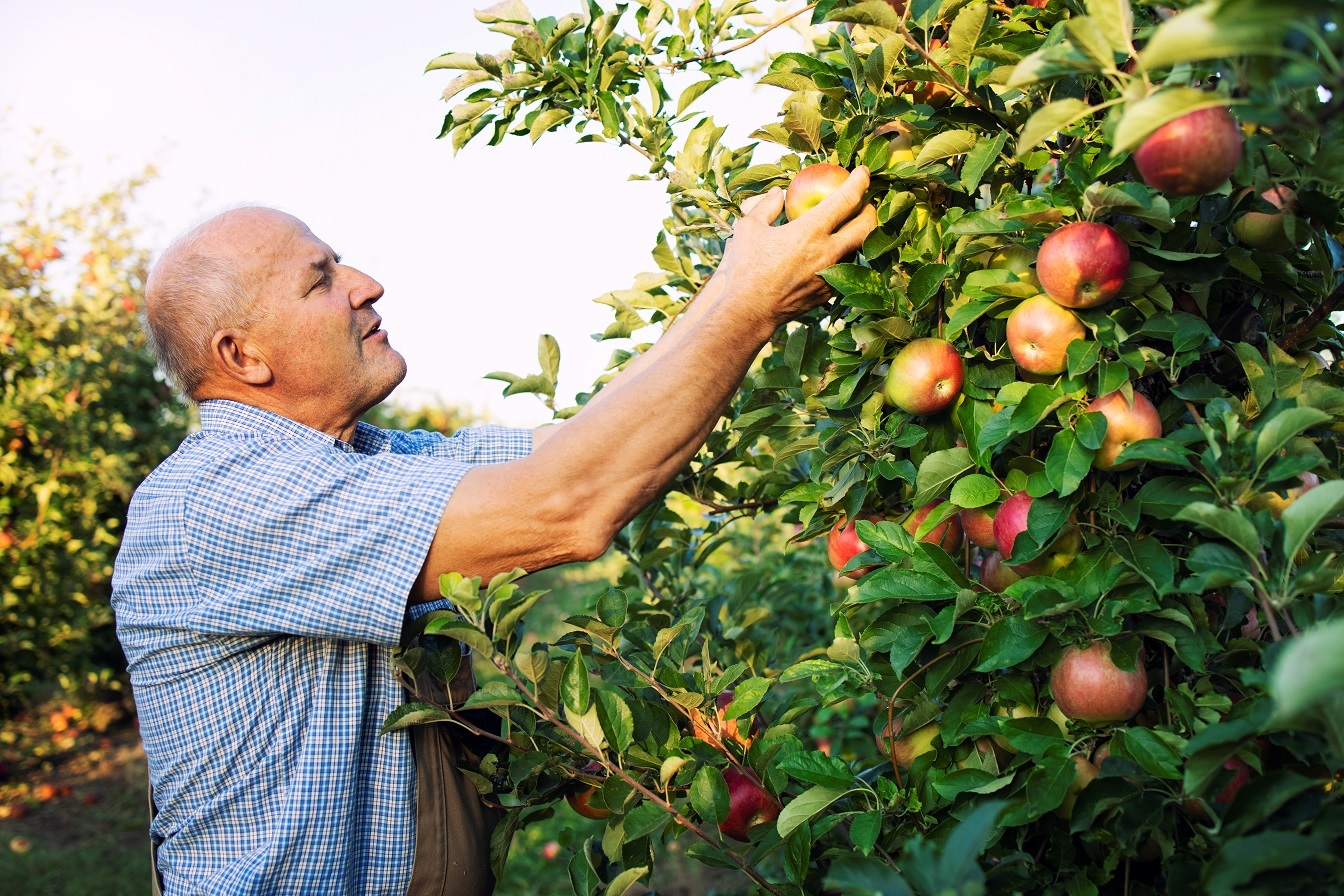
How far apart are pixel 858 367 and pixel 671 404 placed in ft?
0.85

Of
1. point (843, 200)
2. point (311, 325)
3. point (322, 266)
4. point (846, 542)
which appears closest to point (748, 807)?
point (846, 542)

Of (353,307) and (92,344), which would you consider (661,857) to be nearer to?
(353,307)

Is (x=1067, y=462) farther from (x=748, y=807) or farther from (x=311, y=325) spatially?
(x=311, y=325)

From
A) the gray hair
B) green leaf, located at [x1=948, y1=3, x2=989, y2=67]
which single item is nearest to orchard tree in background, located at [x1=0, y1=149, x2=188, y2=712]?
the gray hair

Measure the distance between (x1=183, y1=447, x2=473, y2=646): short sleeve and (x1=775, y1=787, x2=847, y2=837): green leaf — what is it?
59 cm

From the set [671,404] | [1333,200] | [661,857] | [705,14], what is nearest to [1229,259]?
[1333,200]

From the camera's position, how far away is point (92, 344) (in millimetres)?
5695

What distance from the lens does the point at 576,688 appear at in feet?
4.17

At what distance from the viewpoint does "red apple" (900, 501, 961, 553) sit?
1.29m

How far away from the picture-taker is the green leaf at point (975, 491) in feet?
3.82

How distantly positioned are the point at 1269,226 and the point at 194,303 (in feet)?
5.29

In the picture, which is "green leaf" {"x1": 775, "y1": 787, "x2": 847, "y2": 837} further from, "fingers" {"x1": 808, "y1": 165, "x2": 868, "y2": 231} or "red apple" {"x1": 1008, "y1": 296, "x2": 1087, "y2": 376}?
"fingers" {"x1": 808, "y1": 165, "x2": 868, "y2": 231}

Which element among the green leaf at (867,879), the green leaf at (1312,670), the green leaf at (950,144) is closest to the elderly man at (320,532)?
the green leaf at (950,144)

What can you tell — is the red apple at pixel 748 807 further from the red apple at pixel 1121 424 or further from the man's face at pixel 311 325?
the man's face at pixel 311 325
